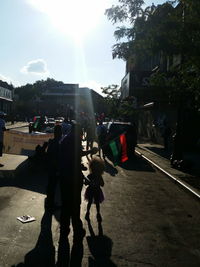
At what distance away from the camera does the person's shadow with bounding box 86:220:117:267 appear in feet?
17.2

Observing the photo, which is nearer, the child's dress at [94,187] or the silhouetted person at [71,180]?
the silhouetted person at [71,180]

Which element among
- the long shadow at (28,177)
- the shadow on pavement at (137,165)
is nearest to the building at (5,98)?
the shadow on pavement at (137,165)

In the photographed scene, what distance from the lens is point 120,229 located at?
6871 mm

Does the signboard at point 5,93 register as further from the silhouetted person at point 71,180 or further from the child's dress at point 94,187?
the silhouetted person at point 71,180

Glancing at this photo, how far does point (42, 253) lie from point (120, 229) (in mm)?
1818

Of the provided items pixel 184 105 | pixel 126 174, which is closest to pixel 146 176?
pixel 126 174

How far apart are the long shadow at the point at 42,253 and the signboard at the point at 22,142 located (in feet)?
22.6

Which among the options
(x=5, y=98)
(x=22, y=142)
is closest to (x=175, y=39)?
(x=22, y=142)

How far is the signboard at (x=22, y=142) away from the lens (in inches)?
525

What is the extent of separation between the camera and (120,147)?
819cm

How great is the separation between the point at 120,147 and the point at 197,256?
121 inches

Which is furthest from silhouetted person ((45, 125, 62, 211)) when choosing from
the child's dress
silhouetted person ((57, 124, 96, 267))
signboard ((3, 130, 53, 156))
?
signboard ((3, 130, 53, 156))

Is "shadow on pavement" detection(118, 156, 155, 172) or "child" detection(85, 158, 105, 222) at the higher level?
"child" detection(85, 158, 105, 222)

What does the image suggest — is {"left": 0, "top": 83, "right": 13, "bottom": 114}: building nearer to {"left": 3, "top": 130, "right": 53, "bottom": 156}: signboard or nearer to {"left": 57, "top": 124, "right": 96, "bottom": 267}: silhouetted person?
{"left": 3, "top": 130, "right": 53, "bottom": 156}: signboard
